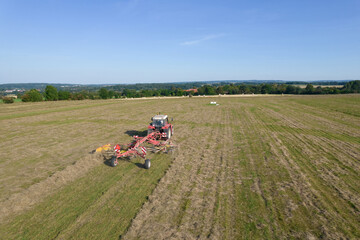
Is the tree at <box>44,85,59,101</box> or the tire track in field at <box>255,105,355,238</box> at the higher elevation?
the tree at <box>44,85,59,101</box>

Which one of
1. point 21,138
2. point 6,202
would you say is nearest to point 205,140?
point 6,202

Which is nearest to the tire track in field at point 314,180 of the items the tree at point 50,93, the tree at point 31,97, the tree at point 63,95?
the tree at point 31,97

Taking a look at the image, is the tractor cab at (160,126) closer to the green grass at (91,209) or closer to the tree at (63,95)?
the green grass at (91,209)

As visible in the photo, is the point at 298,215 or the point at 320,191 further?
the point at 320,191

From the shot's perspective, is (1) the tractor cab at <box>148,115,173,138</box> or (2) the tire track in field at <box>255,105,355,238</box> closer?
(2) the tire track in field at <box>255,105,355,238</box>

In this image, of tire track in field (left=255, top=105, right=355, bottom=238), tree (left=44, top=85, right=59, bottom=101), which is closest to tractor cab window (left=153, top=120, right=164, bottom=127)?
tire track in field (left=255, top=105, right=355, bottom=238)

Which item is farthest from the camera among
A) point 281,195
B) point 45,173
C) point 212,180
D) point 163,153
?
point 163,153

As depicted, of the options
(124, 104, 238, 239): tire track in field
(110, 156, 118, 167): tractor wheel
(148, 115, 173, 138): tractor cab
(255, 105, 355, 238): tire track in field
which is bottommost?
(255, 105, 355, 238): tire track in field

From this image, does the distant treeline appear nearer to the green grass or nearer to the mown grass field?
the mown grass field

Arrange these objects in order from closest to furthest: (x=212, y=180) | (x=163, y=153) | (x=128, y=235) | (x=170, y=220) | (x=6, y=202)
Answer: (x=128, y=235) → (x=170, y=220) → (x=6, y=202) → (x=212, y=180) → (x=163, y=153)

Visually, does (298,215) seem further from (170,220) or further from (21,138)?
(21,138)

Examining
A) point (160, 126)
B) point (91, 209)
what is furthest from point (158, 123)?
point (91, 209)
